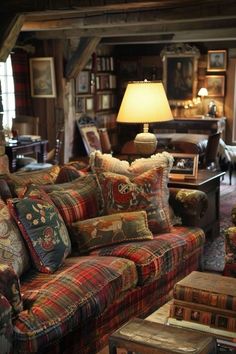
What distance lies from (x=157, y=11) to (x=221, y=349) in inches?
179

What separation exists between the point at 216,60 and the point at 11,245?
7.95m

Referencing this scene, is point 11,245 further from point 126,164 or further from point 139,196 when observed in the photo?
point 126,164

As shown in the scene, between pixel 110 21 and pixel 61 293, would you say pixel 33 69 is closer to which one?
pixel 110 21

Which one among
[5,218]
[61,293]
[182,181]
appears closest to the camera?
[61,293]

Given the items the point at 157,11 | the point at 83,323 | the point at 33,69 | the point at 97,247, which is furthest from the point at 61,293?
the point at 33,69

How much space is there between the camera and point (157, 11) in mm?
5793

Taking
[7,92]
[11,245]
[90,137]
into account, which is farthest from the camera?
[90,137]

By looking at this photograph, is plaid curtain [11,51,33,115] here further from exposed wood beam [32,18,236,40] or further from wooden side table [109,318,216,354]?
wooden side table [109,318,216,354]

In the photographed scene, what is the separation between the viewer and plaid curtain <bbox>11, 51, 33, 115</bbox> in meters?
7.72

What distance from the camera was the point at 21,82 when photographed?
7859 millimetres

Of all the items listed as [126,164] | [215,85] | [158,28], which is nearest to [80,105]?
[158,28]

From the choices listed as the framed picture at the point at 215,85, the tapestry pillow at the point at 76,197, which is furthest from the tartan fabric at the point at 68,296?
the framed picture at the point at 215,85

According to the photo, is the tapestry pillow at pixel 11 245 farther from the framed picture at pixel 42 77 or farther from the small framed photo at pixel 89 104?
the small framed photo at pixel 89 104

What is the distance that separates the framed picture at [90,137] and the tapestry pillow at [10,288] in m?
6.19
